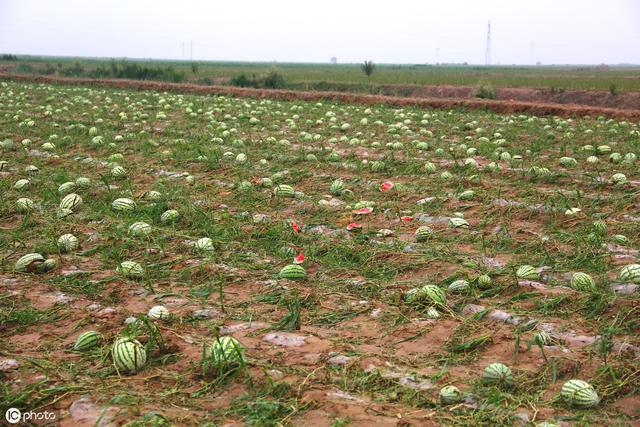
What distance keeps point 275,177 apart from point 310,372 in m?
5.20

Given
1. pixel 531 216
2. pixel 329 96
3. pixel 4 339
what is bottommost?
pixel 4 339

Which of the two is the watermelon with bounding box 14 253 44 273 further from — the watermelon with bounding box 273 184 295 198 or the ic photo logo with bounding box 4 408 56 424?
the watermelon with bounding box 273 184 295 198

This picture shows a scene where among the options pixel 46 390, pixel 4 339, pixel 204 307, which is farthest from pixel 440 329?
pixel 4 339

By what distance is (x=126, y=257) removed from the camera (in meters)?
5.42

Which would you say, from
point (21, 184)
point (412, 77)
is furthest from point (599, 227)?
point (412, 77)

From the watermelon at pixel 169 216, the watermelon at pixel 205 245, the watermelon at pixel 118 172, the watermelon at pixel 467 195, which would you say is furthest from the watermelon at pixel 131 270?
the watermelon at pixel 467 195

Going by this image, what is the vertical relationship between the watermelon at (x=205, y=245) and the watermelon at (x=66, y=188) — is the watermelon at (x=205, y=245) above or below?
below

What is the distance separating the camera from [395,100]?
21.4m

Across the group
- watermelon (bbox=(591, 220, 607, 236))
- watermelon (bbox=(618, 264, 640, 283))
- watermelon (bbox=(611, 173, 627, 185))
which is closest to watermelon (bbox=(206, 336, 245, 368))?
watermelon (bbox=(618, 264, 640, 283))

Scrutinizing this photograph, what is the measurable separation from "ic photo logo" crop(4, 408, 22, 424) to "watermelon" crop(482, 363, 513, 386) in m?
2.48

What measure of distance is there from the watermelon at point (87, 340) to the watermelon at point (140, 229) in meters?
2.13

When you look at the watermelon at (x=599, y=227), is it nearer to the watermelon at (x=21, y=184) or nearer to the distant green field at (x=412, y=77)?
the watermelon at (x=21, y=184)

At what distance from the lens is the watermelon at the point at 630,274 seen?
4.54 metres

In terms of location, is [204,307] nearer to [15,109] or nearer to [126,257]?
[126,257]
